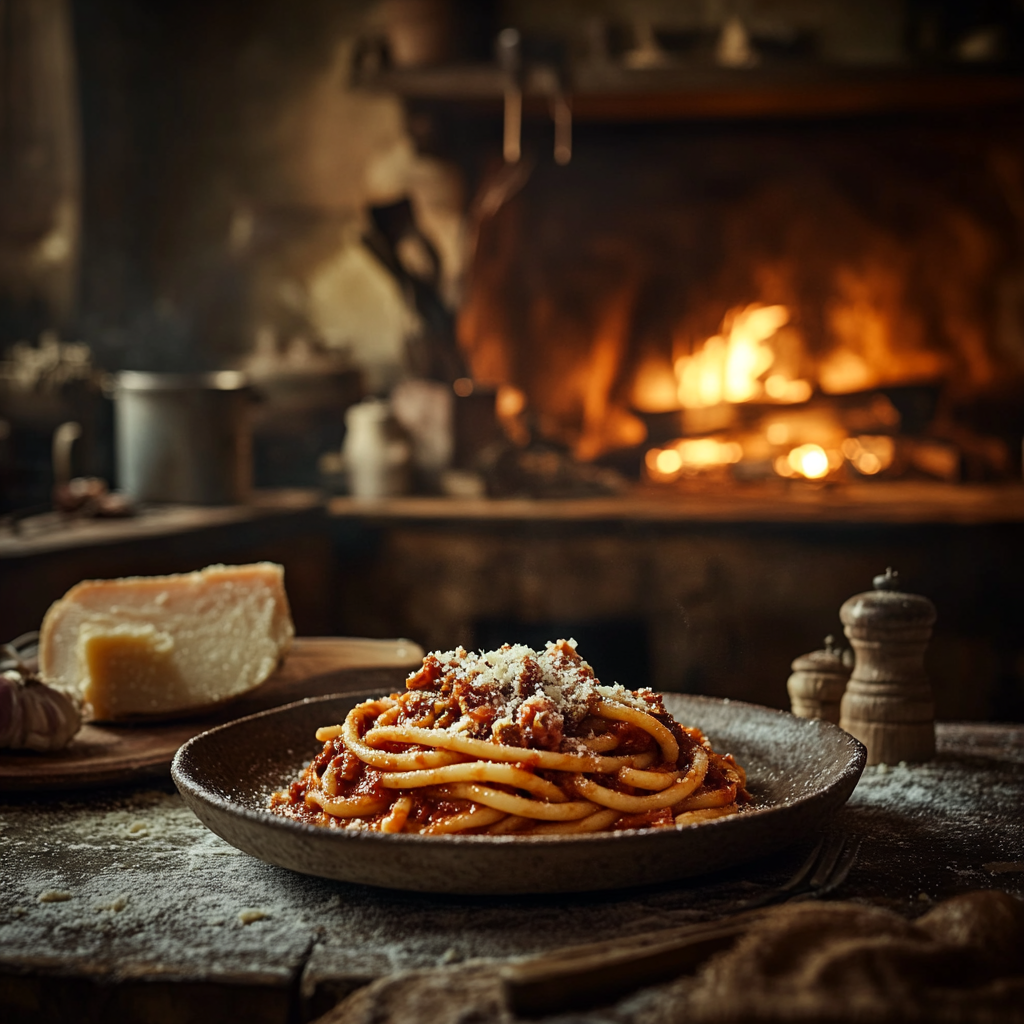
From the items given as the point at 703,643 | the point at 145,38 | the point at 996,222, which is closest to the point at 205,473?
the point at 703,643

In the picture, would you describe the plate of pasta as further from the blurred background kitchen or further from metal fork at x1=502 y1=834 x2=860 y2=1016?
the blurred background kitchen

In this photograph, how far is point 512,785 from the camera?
4.29 ft

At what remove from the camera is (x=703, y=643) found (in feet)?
14.3

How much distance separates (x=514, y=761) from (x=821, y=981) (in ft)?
1.55

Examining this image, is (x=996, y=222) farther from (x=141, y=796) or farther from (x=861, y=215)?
(x=141, y=796)

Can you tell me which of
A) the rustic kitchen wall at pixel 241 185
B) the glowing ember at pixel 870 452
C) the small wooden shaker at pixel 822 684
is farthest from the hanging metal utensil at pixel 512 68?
the small wooden shaker at pixel 822 684

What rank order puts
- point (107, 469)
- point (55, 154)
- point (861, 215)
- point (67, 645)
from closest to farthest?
point (67, 645)
point (107, 469)
point (55, 154)
point (861, 215)

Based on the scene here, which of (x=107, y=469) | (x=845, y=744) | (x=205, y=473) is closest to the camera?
(x=845, y=744)

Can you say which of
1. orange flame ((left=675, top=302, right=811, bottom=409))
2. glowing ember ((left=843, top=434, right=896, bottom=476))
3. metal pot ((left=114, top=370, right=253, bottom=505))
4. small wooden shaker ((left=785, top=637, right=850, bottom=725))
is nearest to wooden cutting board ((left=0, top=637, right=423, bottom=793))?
small wooden shaker ((left=785, top=637, right=850, bottom=725))

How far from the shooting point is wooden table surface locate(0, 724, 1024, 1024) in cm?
105

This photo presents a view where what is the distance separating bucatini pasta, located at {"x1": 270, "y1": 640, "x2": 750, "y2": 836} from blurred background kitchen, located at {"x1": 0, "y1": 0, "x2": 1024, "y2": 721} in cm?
270

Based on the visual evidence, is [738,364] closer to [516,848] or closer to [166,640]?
[166,640]

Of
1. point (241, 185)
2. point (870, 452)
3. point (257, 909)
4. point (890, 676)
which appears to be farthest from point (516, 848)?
point (241, 185)

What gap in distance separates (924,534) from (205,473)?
2.44m
